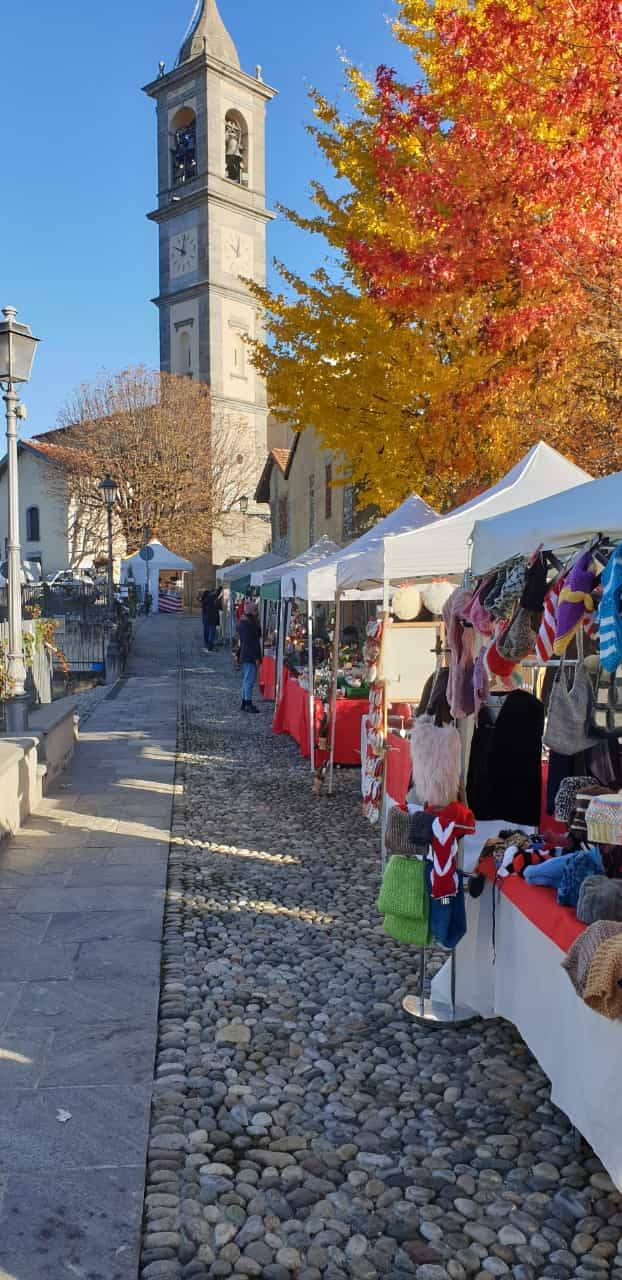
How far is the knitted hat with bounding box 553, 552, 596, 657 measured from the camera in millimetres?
3625

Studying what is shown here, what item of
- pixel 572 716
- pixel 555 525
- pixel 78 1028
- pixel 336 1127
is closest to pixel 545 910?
pixel 572 716

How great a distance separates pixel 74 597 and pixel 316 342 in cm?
1575

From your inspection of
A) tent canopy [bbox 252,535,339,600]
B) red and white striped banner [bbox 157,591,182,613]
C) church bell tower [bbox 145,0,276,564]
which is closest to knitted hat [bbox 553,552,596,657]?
tent canopy [bbox 252,535,339,600]

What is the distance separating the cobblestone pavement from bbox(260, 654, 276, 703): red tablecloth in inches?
456

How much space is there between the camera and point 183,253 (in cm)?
5138

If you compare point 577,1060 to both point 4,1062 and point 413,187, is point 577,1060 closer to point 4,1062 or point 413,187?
point 4,1062

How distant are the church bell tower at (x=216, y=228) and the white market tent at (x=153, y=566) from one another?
3.91 metres

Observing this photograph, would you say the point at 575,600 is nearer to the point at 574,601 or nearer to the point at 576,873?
the point at 574,601

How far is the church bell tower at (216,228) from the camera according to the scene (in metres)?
49.6

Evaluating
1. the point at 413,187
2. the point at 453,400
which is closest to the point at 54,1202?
the point at 453,400

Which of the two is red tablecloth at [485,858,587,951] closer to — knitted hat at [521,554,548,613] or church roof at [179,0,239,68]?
knitted hat at [521,554,548,613]

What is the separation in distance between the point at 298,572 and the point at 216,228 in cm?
4481

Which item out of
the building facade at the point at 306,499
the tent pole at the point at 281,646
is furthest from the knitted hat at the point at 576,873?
the building facade at the point at 306,499

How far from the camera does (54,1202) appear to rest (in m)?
2.90
